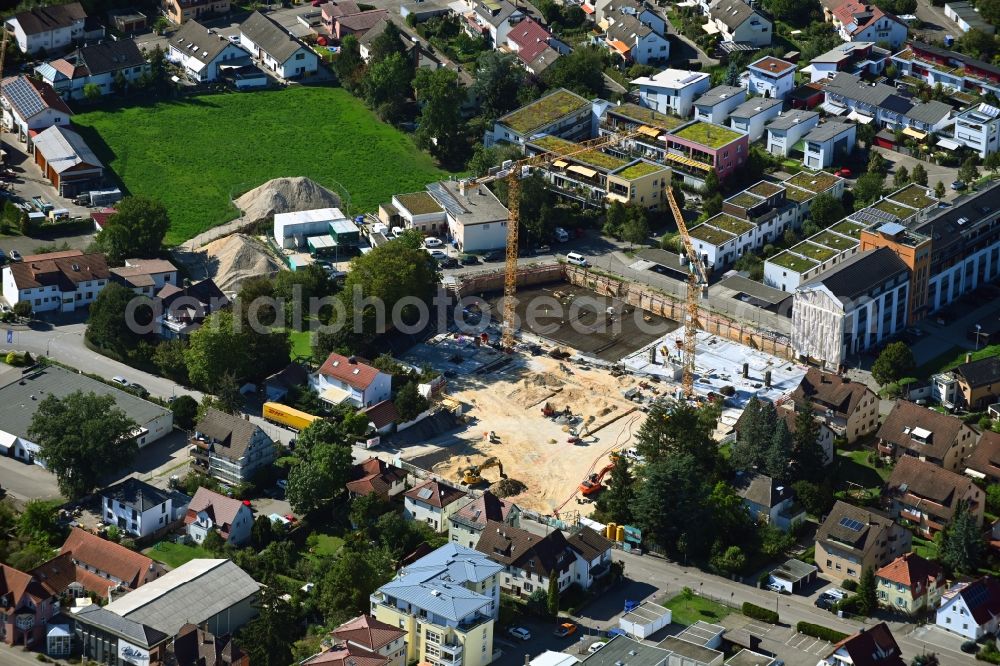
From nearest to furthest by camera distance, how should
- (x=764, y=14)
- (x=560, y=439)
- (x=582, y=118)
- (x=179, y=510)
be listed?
(x=179, y=510), (x=560, y=439), (x=582, y=118), (x=764, y=14)

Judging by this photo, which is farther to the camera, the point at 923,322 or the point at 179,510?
the point at 923,322

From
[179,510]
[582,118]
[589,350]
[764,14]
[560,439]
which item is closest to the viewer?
[179,510]

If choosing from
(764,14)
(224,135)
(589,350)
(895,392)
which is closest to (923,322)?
(895,392)

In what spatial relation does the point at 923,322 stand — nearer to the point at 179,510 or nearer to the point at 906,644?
the point at 906,644

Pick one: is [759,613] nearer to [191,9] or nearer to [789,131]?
[789,131]

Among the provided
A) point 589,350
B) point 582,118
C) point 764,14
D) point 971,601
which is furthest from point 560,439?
point 764,14

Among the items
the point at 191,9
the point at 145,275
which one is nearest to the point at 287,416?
the point at 145,275
